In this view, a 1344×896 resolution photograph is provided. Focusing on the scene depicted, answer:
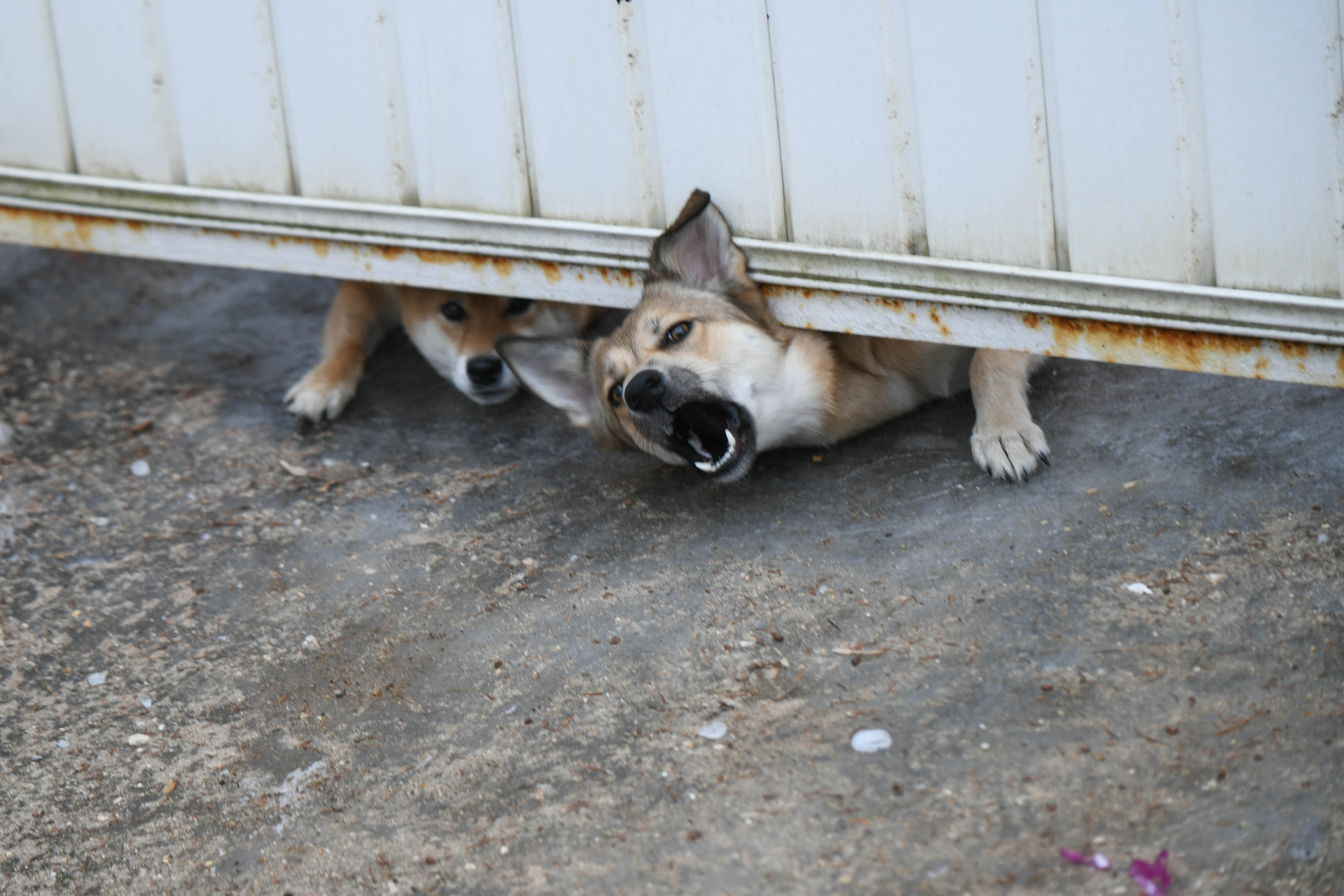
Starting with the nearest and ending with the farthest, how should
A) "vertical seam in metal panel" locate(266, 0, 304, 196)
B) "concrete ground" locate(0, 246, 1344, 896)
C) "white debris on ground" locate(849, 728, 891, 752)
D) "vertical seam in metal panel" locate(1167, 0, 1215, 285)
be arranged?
"concrete ground" locate(0, 246, 1344, 896) → "white debris on ground" locate(849, 728, 891, 752) → "vertical seam in metal panel" locate(1167, 0, 1215, 285) → "vertical seam in metal panel" locate(266, 0, 304, 196)

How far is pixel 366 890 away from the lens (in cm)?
223

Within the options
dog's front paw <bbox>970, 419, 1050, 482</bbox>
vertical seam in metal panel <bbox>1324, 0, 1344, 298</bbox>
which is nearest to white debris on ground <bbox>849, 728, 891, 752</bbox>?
dog's front paw <bbox>970, 419, 1050, 482</bbox>

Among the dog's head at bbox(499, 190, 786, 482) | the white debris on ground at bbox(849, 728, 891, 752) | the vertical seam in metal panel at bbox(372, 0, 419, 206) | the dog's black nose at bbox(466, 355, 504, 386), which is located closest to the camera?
the white debris on ground at bbox(849, 728, 891, 752)

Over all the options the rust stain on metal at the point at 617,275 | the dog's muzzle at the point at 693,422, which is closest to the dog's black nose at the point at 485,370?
the rust stain on metal at the point at 617,275

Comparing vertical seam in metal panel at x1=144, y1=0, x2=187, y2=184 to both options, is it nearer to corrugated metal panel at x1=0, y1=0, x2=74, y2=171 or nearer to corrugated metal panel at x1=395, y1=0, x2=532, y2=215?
corrugated metal panel at x1=0, y1=0, x2=74, y2=171

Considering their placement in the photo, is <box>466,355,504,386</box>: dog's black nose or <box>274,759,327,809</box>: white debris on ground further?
<box>466,355,504,386</box>: dog's black nose

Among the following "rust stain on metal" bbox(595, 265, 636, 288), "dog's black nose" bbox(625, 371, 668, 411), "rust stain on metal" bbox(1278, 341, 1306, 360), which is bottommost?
"dog's black nose" bbox(625, 371, 668, 411)

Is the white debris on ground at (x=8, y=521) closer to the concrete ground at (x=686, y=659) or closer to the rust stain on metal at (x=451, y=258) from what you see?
the concrete ground at (x=686, y=659)

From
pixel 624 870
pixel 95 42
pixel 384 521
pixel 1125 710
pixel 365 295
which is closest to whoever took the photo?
pixel 624 870

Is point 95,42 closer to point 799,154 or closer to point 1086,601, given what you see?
point 799,154

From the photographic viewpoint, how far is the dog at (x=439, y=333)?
437 cm

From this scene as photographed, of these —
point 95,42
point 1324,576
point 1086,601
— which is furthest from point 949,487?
point 95,42

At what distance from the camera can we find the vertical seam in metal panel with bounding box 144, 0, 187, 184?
3.84 m

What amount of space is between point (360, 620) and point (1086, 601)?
1.89m
